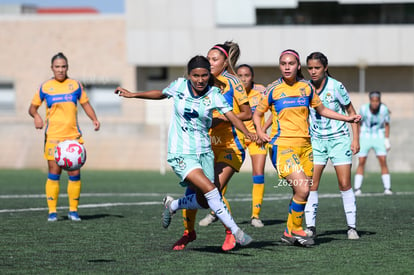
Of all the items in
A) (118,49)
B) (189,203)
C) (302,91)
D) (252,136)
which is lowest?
(189,203)

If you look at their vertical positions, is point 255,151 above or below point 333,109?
below

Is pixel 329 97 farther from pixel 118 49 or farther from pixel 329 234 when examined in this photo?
pixel 118 49

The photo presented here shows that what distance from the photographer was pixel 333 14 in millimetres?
42531

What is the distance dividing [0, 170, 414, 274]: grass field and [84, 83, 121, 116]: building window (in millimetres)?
26164

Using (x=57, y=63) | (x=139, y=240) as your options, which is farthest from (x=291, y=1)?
(x=139, y=240)

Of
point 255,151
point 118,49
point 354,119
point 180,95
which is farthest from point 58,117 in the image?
point 118,49

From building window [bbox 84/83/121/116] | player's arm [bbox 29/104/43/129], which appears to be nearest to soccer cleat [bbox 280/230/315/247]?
player's arm [bbox 29/104/43/129]

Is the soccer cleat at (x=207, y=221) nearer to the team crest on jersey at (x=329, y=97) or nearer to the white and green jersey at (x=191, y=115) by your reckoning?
the team crest on jersey at (x=329, y=97)

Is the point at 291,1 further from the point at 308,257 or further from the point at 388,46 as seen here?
the point at 308,257

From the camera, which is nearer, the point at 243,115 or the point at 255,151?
the point at 243,115

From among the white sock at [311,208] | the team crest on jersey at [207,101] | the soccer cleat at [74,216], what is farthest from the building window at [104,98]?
the team crest on jersey at [207,101]

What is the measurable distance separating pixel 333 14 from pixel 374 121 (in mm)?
24140

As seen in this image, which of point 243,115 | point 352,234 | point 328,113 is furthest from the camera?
point 352,234

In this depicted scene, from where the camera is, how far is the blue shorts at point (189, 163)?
8.74 meters
